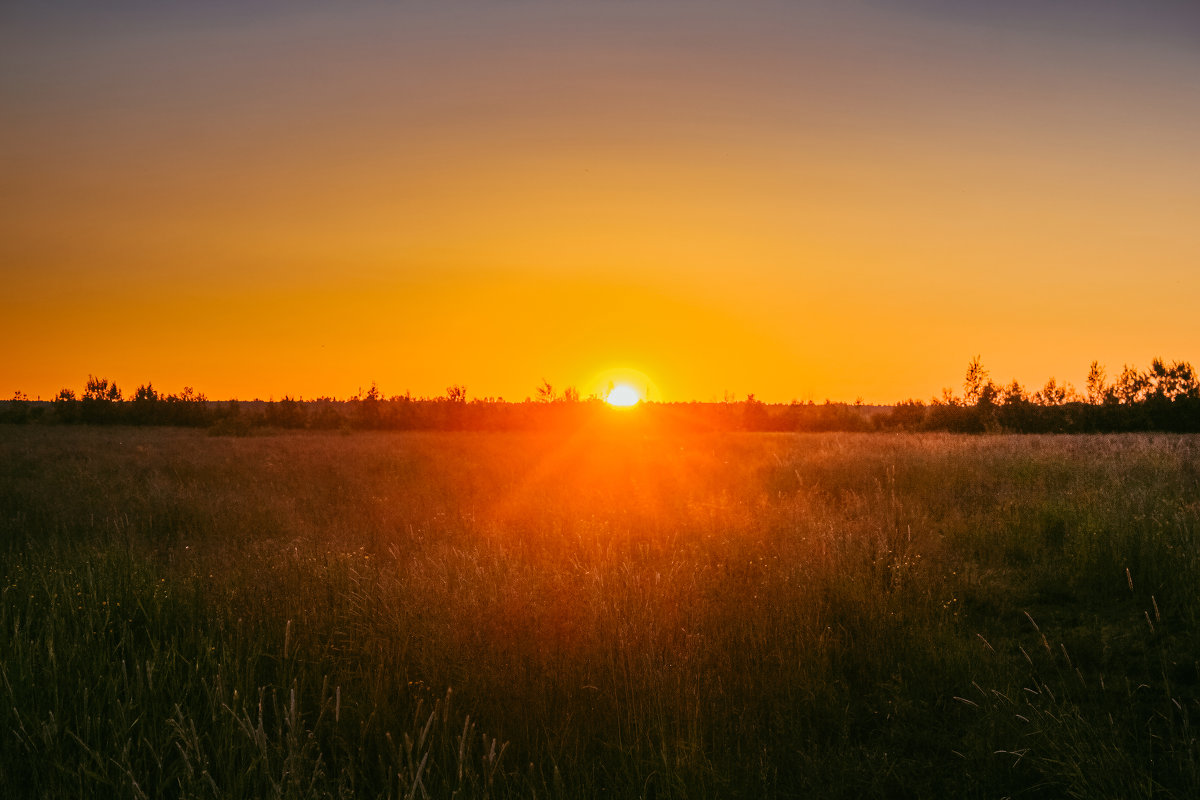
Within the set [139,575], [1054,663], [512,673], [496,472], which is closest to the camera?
[512,673]

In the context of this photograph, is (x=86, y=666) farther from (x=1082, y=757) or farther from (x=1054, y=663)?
(x=1054, y=663)

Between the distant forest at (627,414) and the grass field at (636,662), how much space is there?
1022 inches

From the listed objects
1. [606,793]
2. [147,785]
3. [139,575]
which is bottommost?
[606,793]

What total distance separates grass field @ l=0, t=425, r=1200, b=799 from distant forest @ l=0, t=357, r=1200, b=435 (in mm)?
25970

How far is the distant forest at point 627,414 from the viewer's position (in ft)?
111

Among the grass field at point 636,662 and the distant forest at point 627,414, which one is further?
the distant forest at point 627,414

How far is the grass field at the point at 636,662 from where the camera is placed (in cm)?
340

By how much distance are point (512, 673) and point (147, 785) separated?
189cm

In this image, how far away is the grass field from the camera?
3404 millimetres

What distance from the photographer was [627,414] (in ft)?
132

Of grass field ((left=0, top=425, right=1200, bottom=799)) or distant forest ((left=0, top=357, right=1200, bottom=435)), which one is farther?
distant forest ((left=0, top=357, right=1200, bottom=435))

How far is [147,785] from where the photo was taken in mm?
3156

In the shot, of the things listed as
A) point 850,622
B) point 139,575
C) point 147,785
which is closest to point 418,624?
point 147,785

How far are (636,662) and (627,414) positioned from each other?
3587 cm
